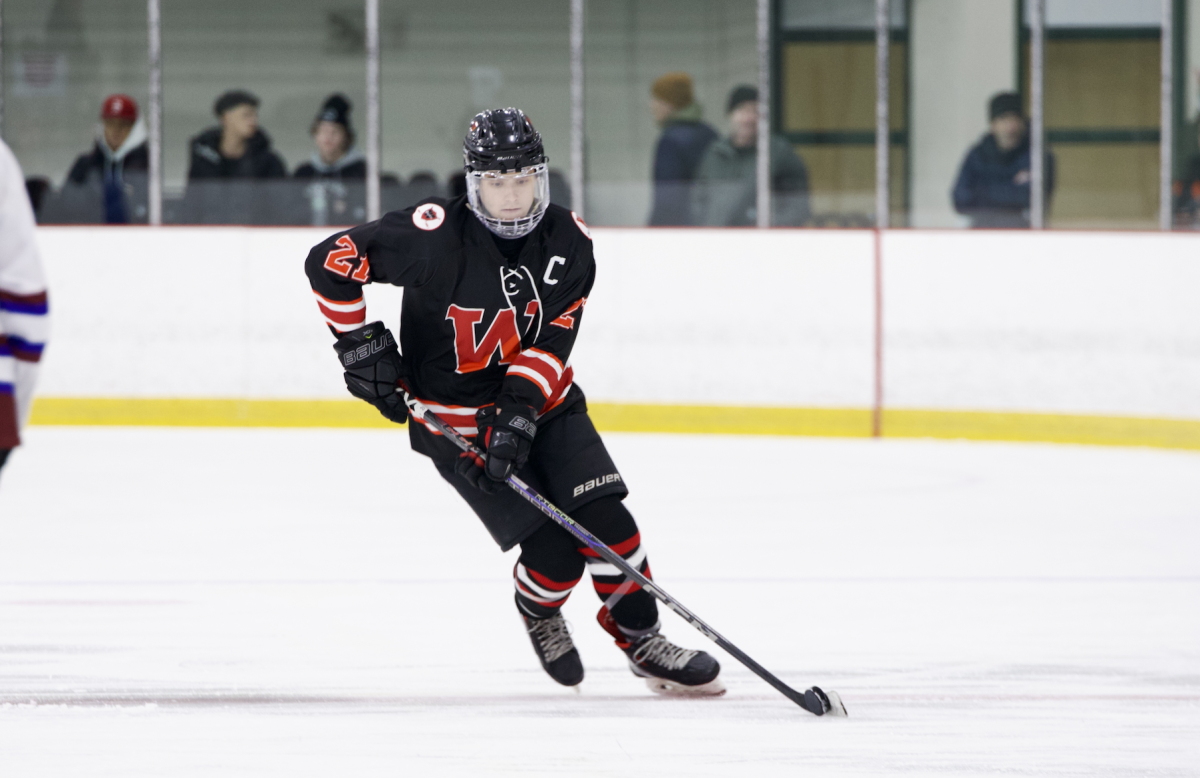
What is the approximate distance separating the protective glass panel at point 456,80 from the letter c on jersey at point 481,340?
15.1 feet

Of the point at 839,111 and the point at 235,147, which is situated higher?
the point at 839,111

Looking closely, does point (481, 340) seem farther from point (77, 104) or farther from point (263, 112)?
point (77, 104)

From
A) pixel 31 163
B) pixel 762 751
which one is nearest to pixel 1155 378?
pixel 762 751

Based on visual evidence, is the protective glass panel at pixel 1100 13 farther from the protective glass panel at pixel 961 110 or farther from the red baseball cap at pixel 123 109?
the red baseball cap at pixel 123 109

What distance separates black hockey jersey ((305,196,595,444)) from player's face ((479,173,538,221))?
0.08m

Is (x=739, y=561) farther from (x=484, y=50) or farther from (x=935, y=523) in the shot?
(x=484, y=50)

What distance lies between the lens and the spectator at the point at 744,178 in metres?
7.26

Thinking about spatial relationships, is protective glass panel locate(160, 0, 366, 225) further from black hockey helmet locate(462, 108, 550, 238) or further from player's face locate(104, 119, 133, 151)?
black hockey helmet locate(462, 108, 550, 238)

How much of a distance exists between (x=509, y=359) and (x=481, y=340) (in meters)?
0.08

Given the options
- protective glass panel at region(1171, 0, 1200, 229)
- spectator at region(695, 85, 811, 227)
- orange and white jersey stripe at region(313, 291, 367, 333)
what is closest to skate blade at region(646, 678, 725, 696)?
orange and white jersey stripe at region(313, 291, 367, 333)

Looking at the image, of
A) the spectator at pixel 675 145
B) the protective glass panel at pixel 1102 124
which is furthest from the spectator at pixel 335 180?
the protective glass panel at pixel 1102 124

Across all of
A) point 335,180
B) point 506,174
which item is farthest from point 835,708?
point 335,180

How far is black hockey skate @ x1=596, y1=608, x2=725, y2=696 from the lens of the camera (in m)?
2.78

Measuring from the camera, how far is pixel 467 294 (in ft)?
9.03
